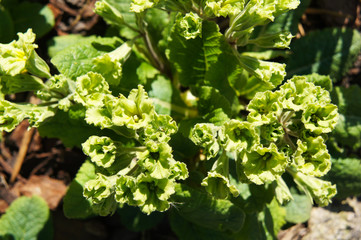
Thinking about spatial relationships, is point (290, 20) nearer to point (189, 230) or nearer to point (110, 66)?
point (110, 66)

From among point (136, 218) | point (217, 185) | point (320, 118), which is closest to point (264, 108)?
point (320, 118)

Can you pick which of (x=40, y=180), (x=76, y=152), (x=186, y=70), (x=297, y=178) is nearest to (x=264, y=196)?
(x=297, y=178)

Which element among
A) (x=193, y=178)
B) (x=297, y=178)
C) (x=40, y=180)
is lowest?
(x=40, y=180)

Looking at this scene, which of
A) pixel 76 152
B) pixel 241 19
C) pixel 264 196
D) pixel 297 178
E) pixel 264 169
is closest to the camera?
pixel 264 169

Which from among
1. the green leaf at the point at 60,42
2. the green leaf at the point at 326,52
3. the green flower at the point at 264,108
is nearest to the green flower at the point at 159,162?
the green flower at the point at 264,108

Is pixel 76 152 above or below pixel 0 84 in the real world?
below

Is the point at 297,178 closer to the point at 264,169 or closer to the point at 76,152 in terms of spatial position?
the point at 264,169

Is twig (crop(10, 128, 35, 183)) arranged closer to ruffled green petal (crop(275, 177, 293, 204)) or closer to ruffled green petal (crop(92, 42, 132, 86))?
ruffled green petal (crop(92, 42, 132, 86))

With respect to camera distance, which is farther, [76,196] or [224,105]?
[76,196]
